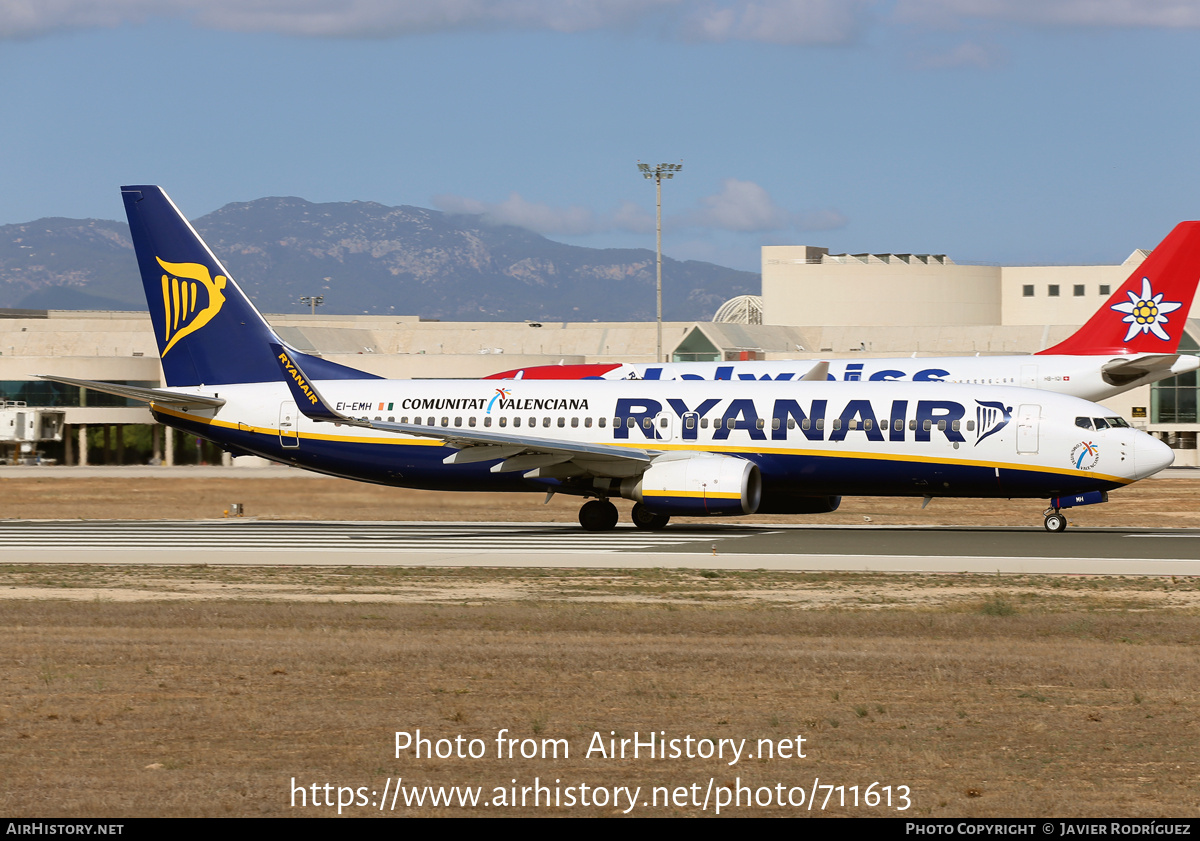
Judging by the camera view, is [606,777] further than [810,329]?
No

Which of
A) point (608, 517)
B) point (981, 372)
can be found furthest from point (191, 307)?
point (981, 372)

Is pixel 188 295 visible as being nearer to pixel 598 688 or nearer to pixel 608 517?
pixel 608 517

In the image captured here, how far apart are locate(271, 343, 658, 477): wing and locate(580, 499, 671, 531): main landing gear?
5.00 feet

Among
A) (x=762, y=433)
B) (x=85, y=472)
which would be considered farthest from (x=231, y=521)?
(x=85, y=472)

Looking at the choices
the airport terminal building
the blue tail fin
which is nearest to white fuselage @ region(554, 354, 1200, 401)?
the blue tail fin

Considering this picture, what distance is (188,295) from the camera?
134 feet

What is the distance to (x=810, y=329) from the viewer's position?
375ft

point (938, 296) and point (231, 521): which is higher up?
point (938, 296)

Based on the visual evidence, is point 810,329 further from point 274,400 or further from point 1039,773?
point 1039,773

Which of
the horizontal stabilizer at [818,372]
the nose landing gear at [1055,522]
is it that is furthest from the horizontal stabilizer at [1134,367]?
the nose landing gear at [1055,522]

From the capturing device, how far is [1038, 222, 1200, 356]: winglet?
2101 inches

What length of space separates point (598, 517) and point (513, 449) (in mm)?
3357

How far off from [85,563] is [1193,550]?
914 inches
